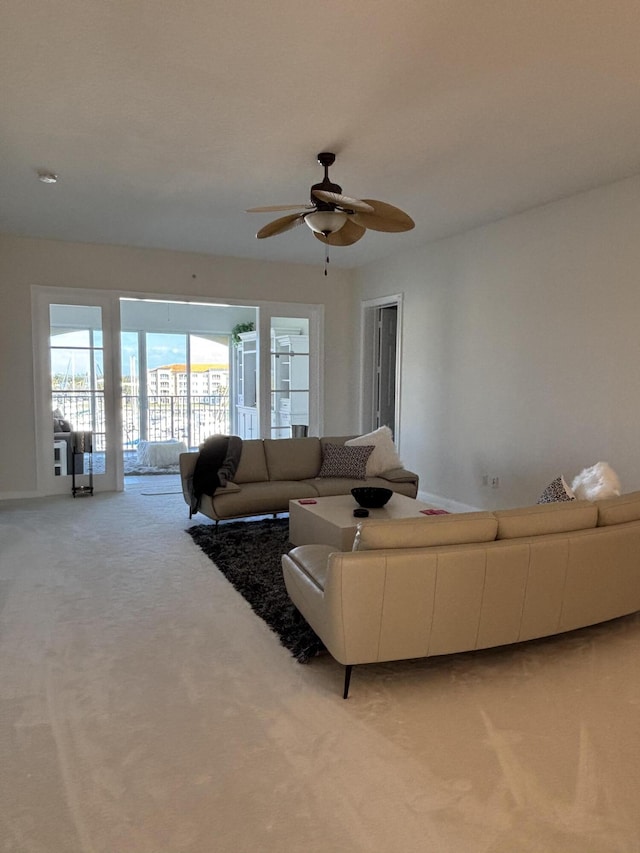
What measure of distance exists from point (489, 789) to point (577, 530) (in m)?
1.26

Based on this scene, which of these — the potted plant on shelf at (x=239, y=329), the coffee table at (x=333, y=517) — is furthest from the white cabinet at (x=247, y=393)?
the coffee table at (x=333, y=517)

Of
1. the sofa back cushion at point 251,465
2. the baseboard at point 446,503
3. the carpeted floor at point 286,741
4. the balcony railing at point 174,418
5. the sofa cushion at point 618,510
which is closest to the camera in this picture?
the carpeted floor at point 286,741

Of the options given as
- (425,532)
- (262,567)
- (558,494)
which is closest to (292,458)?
(262,567)

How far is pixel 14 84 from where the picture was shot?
9.26 feet

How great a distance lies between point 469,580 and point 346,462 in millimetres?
3030

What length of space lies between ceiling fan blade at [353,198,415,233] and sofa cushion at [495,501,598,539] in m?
1.83

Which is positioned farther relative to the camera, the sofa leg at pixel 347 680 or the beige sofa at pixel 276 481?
the beige sofa at pixel 276 481

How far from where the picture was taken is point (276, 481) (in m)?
5.28

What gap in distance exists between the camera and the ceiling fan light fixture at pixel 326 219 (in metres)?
3.34

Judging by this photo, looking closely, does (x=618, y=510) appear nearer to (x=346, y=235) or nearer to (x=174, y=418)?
(x=346, y=235)

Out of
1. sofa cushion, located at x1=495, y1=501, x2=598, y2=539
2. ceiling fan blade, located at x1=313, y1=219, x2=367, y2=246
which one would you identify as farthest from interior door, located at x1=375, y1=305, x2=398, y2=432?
sofa cushion, located at x1=495, y1=501, x2=598, y2=539

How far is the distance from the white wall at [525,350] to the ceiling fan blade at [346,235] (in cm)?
185

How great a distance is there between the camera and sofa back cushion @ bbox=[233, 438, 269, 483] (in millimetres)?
5195

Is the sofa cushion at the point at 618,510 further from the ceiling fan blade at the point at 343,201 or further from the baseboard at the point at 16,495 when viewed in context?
the baseboard at the point at 16,495
